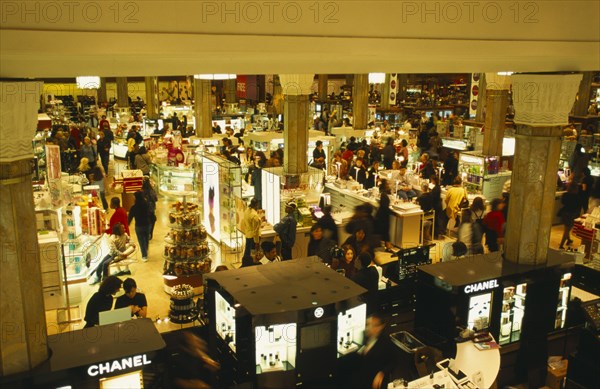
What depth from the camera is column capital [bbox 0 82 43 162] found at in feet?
15.1

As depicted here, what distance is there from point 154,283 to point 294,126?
5905 millimetres

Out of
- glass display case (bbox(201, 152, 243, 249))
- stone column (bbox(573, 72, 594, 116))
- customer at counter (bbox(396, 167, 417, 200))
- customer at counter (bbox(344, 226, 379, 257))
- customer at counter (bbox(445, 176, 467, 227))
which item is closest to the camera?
customer at counter (bbox(344, 226, 379, 257))

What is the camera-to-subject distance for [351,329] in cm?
657

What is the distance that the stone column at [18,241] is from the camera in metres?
4.67

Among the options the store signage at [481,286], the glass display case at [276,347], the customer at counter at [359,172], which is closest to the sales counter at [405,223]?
the customer at counter at [359,172]

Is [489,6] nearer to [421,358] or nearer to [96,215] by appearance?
[421,358]

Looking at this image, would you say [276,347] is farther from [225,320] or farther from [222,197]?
[222,197]

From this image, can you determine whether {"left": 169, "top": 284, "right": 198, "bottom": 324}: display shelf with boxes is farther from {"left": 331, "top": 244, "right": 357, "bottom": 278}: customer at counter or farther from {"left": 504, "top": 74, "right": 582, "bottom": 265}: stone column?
{"left": 504, "top": 74, "right": 582, "bottom": 265}: stone column

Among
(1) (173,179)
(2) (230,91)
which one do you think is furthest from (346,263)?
(2) (230,91)

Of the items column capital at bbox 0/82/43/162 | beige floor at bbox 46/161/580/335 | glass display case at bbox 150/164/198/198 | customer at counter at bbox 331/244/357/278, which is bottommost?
beige floor at bbox 46/161/580/335

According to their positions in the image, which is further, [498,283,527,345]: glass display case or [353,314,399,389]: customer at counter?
[498,283,527,345]: glass display case

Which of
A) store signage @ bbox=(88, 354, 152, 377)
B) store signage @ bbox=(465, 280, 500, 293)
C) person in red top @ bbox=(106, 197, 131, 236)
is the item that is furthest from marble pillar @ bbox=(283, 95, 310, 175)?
store signage @ bbox=(88, 354, 152, 377)

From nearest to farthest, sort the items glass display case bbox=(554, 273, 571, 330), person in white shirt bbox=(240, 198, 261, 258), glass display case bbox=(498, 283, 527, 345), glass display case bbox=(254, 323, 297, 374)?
glass display case bbox=(254, 323, 297, 374) → glass display case bbox=(498, 283, 527, 345) → glass display case bbox=(554, 273, 571, 330) → person in white shirt bbox=(240, 198, 261, 258)

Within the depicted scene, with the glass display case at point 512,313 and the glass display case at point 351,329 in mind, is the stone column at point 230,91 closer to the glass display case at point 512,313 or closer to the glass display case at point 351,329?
the glass display case at point 512,313
